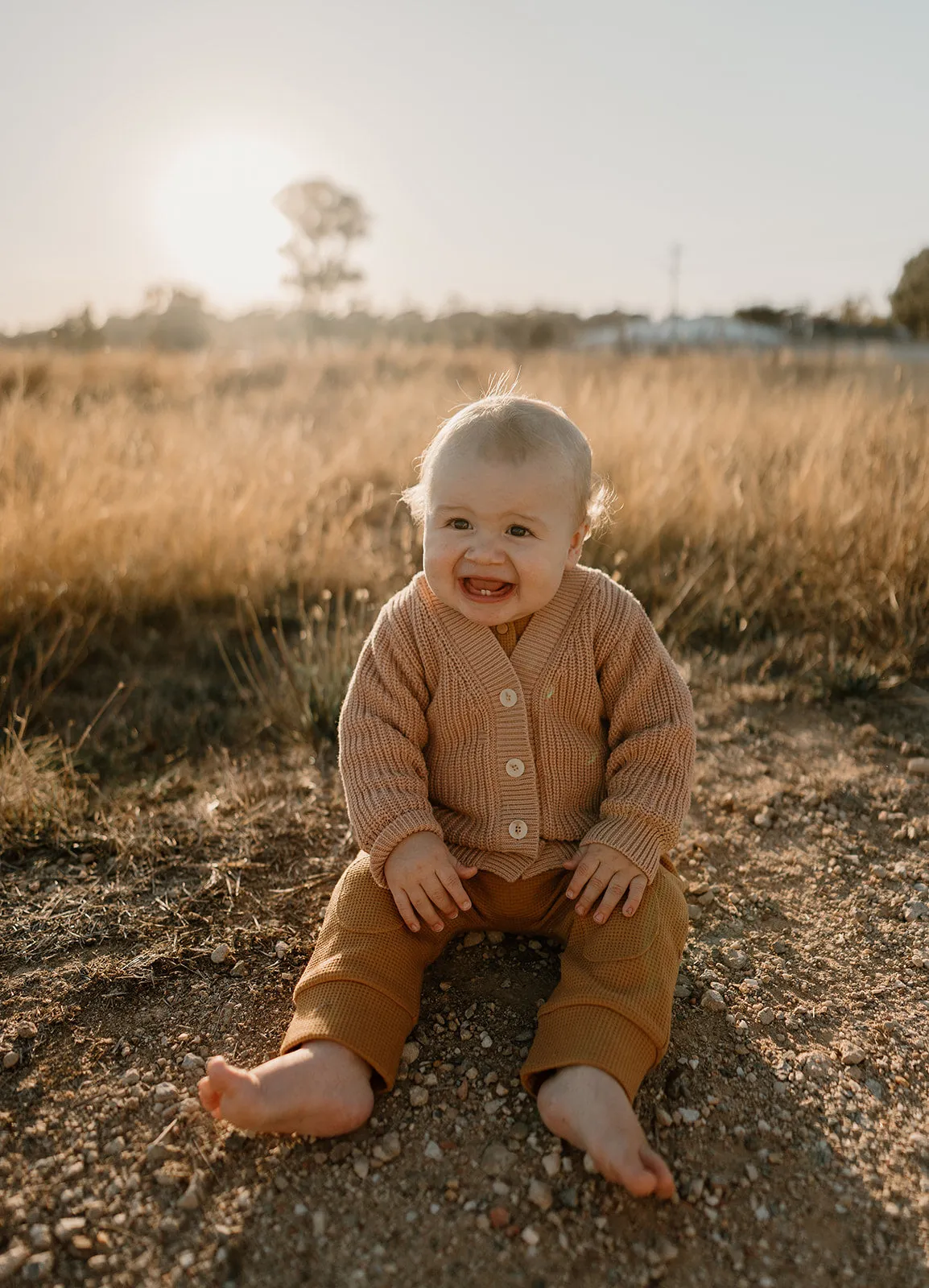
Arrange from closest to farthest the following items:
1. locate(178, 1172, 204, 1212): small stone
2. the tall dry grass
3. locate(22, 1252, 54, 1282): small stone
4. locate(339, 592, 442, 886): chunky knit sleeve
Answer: locate(22, 1252, 54, 1282): small stone
locate(178, 1172, 204, 1212): small stone
locate(339, 592, 442, 886): chunky knit sleeve
the tall dry grass

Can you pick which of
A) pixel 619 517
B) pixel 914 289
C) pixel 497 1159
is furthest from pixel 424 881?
pixel 914 289

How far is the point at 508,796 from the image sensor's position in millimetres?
1971

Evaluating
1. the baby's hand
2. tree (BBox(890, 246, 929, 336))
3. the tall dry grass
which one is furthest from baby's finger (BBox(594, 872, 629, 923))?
tree (BBox(890, 246, 929, 336))

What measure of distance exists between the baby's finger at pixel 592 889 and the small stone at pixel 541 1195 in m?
0.48

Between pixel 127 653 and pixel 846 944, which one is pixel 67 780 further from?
pixel 846 944

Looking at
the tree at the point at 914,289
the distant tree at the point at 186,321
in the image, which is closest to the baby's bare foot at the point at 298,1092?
the tree at the point at 914,289

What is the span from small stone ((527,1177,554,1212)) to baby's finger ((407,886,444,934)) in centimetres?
47

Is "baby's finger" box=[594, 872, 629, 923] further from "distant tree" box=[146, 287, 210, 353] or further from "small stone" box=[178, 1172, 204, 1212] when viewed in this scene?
"distant tree" box=[146, 287, 210, 353]

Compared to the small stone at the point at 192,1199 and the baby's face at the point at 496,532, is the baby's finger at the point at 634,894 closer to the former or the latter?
the baby's face at the point at 496,532

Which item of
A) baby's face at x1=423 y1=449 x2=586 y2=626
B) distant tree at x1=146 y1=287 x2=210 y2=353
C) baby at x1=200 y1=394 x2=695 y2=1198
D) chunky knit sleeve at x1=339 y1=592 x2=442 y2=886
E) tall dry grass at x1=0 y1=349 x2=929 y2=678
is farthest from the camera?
distant tree at x1=146 y1=287 x2=210 y2=353

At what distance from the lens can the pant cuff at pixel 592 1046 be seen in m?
1.64

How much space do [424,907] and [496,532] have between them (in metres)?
0.73

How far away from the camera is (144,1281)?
1442mm

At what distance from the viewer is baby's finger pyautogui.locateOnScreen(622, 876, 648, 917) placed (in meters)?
1.86
